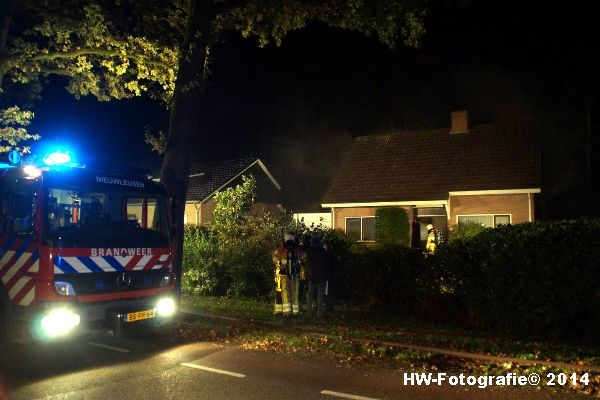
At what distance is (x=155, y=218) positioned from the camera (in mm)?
9258

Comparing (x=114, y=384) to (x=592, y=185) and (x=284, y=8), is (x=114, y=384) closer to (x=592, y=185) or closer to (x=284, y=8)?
Result: (x=284, y=8)

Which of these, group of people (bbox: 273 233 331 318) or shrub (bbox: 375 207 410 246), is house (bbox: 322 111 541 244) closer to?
shrub (bbox: 375 207 410 246)

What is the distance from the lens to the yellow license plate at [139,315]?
834 cm

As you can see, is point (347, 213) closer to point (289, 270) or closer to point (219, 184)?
point (219, 184)

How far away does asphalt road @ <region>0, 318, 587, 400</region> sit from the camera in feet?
21.5

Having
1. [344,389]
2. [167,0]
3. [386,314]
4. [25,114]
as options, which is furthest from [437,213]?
[344,389]

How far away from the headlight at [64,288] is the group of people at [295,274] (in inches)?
190

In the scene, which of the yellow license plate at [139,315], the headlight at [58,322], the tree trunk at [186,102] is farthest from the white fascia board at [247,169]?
the headlight at [58,322]

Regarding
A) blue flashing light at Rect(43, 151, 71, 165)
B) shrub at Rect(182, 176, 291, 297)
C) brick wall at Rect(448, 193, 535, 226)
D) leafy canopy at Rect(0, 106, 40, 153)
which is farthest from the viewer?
brick wall at Rect(448, 193, 535, 226)

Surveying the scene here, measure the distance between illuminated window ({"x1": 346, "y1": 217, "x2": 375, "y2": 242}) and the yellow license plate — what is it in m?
17.0

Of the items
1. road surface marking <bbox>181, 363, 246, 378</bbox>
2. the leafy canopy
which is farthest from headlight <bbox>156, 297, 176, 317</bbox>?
the leafy canopy

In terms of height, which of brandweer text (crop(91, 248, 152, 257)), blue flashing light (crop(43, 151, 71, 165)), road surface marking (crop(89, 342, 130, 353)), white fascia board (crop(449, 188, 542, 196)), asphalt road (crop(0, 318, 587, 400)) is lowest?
asphalt road (crop(0, 318, 587, 400))

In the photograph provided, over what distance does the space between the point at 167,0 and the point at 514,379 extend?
11.6 m

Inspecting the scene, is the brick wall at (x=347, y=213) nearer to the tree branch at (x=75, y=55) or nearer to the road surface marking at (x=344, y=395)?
the tree branch at (x=75, y=55)
